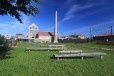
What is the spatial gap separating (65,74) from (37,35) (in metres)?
132

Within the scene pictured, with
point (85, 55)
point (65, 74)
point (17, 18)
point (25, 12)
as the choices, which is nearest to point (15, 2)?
point (25, 12)

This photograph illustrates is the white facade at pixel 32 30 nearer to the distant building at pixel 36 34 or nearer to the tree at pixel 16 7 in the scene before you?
the distant building at pixel 36 34

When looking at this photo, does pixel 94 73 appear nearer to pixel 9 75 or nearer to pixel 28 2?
pixel 9 75

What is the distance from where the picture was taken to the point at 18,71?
1377 cm

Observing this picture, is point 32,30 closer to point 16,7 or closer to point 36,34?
point 36,34

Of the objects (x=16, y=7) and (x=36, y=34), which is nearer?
(x=16, y=7)

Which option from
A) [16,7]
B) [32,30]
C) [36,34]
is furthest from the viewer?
[32,30]

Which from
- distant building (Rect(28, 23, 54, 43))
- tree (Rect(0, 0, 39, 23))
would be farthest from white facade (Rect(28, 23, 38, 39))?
tree (Rect(0, 0, 39, 23))

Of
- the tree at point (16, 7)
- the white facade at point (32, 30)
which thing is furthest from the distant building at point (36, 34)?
the tree at point (16, 7)

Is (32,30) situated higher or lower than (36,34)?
higher

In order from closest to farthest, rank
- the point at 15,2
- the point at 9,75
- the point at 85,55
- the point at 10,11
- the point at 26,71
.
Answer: the point at 9,75
the point at 26,71
the point at 85,55
the point at 15,2
the point at 10,11

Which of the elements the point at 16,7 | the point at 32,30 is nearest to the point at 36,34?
the point at 32,30

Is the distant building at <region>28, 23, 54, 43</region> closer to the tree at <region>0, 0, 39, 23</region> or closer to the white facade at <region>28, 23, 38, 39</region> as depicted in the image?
the white facade at <region>28, 23, 38, 39</region>

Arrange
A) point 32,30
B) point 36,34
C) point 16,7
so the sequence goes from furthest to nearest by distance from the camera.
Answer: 1. point 32,30
2. point 36,34
3. point 16,7
